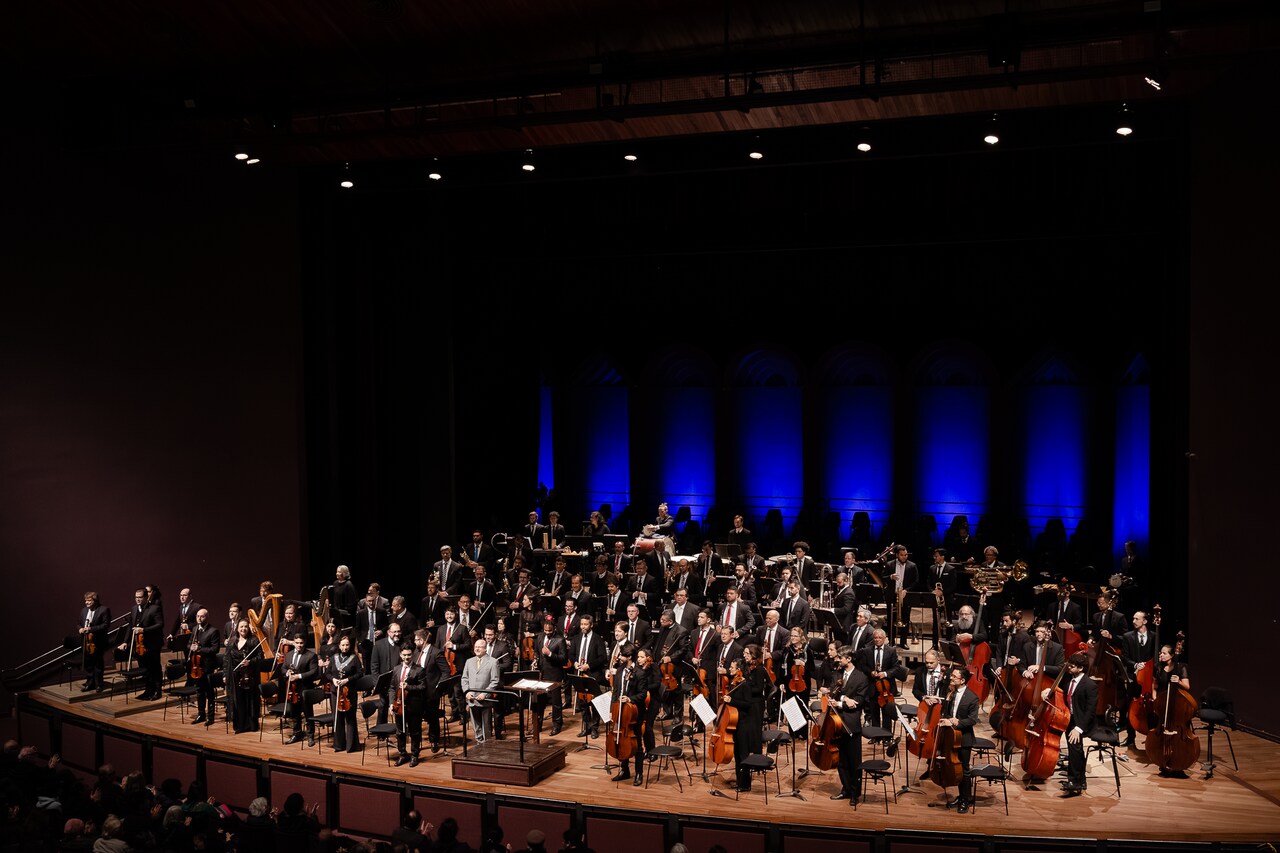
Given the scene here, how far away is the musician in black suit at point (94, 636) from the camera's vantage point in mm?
13578

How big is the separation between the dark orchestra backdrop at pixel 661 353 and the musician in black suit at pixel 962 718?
3783 millimetres

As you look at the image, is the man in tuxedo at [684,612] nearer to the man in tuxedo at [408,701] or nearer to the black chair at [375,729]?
the man in tuxedo at [408,701]

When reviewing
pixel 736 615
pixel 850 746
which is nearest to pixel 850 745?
pixel 850 746

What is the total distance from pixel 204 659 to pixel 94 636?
190cm

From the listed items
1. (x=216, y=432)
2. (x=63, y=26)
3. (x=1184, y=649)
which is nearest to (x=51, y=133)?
(x=63, y=26)

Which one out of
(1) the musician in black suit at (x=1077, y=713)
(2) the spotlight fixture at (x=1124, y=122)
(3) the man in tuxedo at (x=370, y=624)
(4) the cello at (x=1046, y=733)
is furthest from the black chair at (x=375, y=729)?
(2) the spotlight fixture at (x=1124, y=122)

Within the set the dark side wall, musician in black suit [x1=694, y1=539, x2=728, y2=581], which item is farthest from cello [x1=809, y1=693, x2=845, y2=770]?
the dark side wall

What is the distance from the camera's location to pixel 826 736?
9.91 metres

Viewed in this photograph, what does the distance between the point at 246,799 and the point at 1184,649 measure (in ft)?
31.7

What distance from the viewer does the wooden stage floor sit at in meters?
9.27

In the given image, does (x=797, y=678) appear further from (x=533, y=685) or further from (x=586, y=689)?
(x=533, y=685)

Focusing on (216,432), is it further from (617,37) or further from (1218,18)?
(1218,18)

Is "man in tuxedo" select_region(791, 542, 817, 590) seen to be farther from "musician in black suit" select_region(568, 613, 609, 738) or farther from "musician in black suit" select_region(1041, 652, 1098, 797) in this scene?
"musician in black suit" select_region(1041, 652, 1098, 797)

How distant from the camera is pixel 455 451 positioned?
17.2 metres
